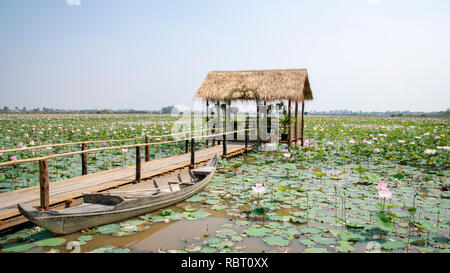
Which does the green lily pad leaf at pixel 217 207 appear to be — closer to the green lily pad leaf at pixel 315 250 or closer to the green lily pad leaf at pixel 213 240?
the green lily pad leaf at pixel 213 240

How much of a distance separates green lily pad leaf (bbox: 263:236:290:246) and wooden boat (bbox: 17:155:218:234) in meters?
1.77

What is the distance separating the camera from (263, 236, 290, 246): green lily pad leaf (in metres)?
3.32

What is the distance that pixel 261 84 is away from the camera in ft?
39.0

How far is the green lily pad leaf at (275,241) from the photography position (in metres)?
3.32

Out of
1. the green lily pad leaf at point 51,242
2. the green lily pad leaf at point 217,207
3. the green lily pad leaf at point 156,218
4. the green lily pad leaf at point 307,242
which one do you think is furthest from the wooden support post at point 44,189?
the green lily pad leaf at point 307,242

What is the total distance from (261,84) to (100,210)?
30.2ft

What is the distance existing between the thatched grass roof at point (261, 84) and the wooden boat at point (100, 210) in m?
6.99

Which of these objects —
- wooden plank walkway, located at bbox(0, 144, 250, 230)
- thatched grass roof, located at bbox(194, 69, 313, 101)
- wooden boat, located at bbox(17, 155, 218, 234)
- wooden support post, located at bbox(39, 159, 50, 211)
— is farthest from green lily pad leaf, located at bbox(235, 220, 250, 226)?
thatched grass roof, located at bbox(194, 69, 313, 101)

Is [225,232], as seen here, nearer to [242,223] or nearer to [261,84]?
[242,223]

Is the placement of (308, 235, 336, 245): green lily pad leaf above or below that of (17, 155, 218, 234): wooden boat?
below

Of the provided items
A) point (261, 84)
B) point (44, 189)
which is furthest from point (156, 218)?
point (261, 84)

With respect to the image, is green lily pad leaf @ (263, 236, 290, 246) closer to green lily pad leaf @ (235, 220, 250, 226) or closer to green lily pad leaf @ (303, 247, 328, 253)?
green lily pad leaf @ (303, 247, 328, 253)
